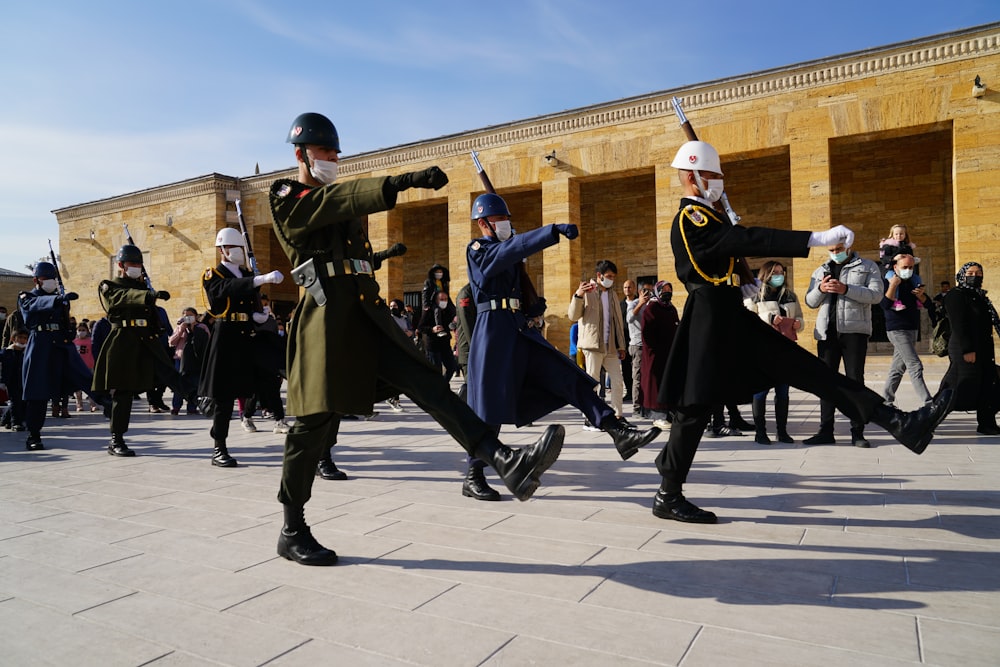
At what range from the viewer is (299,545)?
3096 mm

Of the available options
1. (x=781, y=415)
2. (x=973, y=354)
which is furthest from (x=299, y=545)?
(x=973, y=354)

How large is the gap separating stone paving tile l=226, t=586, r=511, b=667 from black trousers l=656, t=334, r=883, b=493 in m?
1.71

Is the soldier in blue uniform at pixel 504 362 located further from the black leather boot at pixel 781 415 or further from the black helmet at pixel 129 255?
the black helmet at pixel 129 255

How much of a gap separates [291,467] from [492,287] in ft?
6.04

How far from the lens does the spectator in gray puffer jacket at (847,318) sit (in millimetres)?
6383

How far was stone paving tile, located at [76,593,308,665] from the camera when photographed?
85.2 inches

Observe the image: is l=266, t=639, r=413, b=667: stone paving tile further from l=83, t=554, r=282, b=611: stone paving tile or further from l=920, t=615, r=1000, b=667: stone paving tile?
l=920, t=615, r=1000, b=667: stone paving tile

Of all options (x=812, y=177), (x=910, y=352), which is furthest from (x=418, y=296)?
(x=910, y=352)

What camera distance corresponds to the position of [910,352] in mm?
7168

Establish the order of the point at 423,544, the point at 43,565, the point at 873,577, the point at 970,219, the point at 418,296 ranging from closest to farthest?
the point at 873,577 < the point at 43,565 < the point at 423,544 < the point at 970,219 < the point at 418,296

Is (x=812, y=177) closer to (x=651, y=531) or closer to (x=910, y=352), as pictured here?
(x=910, y=352)

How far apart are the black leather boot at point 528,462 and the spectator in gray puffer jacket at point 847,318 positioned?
4.44 metres

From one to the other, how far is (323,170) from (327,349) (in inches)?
35.3

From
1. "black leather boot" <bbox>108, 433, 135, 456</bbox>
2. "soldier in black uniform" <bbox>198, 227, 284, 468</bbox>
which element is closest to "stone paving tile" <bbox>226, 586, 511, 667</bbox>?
"soldier in black uniform" <bbox>198, 227, 284, 468</bbox>
